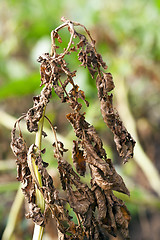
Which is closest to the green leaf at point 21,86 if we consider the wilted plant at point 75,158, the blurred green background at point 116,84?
the blurred green background at point 116,84

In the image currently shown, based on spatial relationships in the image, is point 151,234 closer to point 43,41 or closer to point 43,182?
point 43,182

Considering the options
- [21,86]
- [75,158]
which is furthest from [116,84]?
[75,158]

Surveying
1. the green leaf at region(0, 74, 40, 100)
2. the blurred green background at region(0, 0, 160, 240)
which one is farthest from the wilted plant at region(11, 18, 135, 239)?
the green leaf at region(0, 74, 40, 100)

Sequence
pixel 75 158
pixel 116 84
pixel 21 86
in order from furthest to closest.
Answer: pixel 116 84, pixel 21 86, pixel 75 158

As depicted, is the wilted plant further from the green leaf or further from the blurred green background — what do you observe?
the green leaf

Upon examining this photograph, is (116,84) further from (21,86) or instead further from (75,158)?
(75,158)
